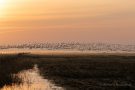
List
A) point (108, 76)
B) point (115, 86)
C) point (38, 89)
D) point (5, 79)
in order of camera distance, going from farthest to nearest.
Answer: point (108, 76) < point (5, 79) < point (115, 86) < point (38, 89)

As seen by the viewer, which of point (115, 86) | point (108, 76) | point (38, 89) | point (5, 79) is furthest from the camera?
point (108, 76)

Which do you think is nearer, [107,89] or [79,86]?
[107,89]

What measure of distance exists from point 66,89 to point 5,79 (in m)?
6.22

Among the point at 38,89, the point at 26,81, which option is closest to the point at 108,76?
the point at 26,81

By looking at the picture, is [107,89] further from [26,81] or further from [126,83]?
[26,81]

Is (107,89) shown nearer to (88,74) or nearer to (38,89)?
(38,89)

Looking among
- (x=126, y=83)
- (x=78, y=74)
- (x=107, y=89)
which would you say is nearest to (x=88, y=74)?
(x=78, y=74)

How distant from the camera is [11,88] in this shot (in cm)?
2795

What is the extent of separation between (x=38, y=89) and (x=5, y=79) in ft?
16.8

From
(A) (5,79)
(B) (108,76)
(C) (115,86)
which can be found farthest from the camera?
(B) (108,76)

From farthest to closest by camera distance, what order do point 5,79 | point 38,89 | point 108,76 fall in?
point 108,76, point 5,79, point 38,89

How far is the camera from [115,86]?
29.9 m

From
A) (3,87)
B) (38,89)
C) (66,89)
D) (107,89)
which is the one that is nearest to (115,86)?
(107,89)

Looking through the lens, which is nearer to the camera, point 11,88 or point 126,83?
point 11,88
